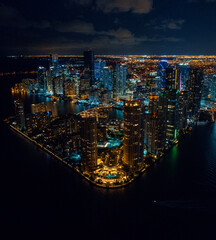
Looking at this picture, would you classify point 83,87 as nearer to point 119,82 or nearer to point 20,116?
point 119,82

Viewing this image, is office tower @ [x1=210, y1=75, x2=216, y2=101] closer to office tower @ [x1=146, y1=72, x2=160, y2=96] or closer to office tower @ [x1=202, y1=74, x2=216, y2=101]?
office tower @ [x1=202, y1=74, x2=216, y2=101]

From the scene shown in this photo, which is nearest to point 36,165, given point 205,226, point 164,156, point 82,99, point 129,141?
point 129,141

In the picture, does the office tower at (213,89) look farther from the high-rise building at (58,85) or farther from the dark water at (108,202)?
the high-rise building at (58,85)

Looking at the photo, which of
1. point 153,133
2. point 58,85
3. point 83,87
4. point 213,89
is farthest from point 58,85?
point 153,133

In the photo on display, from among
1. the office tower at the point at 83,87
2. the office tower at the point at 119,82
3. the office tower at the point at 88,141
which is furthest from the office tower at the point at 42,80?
the office tower at the point at 88,141

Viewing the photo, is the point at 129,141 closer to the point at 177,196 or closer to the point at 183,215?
the point at 177,196

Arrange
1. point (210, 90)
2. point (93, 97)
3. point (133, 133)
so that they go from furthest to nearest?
point (93, 97)
point (210, 90)
point (133, 133)
